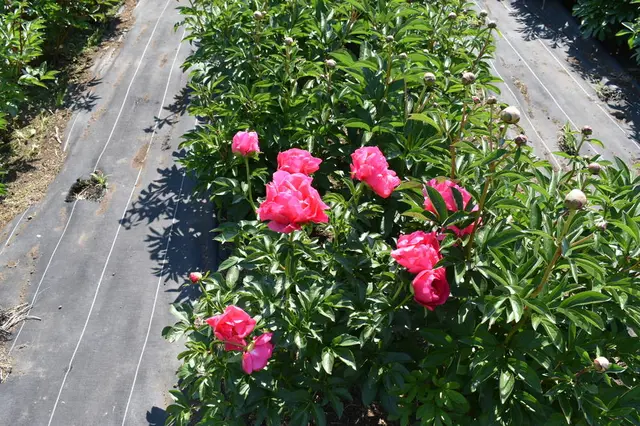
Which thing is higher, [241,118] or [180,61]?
[241,118]

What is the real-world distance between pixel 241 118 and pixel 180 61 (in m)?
2.52

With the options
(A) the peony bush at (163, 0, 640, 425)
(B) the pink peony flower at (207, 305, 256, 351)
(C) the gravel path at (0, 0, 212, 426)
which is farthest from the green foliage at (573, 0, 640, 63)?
(B) the pink peony flower at (207, 305, 256, 351)

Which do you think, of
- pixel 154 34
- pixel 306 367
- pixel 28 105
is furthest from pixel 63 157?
pixel 306 367

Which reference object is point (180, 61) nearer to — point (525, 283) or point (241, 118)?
point (241, 118)

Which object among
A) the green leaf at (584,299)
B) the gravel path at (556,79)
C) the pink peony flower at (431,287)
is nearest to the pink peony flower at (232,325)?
the pink peony flower at (431,287)

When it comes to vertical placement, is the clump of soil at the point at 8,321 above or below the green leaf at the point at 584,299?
below

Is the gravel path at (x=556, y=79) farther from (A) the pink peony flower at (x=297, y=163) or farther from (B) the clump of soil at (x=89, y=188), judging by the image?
(B) the clump of soil at (x=89, y=188)

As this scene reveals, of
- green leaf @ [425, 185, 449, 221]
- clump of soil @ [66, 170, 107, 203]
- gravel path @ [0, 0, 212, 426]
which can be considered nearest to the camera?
green leaf @ [425, 185, 449, 221]

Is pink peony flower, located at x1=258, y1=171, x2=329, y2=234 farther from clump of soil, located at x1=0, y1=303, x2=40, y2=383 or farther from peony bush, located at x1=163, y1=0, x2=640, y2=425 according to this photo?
clump of soil, located at x1=0, y1=303, x2=40, y2=383

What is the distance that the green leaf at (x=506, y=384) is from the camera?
1.31 m

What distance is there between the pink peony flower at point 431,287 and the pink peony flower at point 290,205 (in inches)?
12.0

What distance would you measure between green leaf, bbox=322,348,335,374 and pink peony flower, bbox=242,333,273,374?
0.56ft

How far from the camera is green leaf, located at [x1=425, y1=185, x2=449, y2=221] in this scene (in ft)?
4.65

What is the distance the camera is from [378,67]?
2.11m
